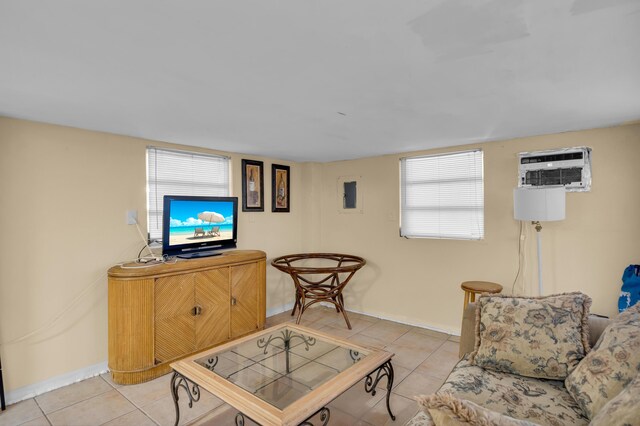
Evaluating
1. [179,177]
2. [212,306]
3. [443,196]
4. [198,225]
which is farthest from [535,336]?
[179,177]

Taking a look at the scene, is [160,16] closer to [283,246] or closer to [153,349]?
[153,349]

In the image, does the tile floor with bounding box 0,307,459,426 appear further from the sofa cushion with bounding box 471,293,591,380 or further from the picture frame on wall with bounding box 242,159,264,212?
the picture frame on wall with bounding box 242,159,264,212

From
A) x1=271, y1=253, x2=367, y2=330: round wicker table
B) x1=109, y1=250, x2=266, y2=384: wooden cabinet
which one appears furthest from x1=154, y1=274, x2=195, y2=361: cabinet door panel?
x1=271, y1=253, x2=367, y2=330: round wicker table

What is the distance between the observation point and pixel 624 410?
0.94 m

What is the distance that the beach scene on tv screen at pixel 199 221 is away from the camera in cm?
322

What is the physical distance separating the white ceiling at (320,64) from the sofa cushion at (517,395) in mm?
1535

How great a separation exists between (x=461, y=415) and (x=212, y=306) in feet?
9.21

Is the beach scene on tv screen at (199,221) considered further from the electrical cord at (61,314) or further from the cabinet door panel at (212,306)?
the electrical cord at (61,314)

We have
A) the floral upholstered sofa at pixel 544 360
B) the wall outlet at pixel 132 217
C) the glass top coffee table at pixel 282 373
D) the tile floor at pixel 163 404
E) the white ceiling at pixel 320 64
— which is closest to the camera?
the white ceiling at pixel 320 64

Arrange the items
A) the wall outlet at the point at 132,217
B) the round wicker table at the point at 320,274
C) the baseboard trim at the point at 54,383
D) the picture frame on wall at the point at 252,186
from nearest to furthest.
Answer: the baseboard trim at the point at 54,383 → the wall outlet at the point at 132,217 → the round wicker table at the point at 320,274 → the picture frame on wall at the point at 252,186

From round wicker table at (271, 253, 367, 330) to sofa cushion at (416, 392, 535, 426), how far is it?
8.98 ft

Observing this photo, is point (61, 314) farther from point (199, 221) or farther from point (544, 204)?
point (544, 204)

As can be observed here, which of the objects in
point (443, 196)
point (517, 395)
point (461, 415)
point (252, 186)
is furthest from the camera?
point (252, 186)

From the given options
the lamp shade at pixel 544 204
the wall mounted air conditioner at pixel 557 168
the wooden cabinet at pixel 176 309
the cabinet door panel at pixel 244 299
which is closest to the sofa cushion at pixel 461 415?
the lamp shade at pixel 544 204
